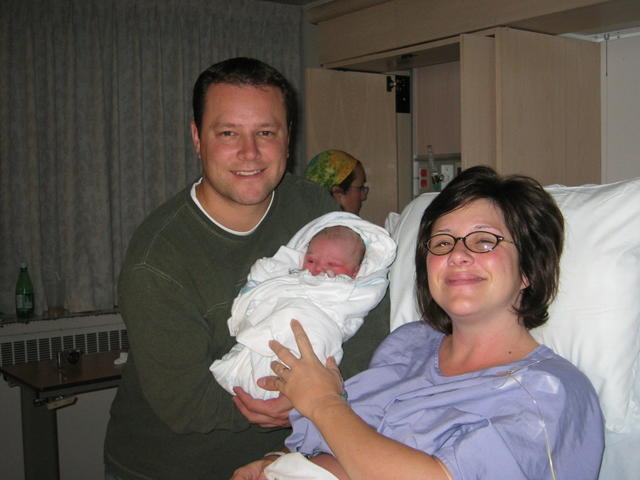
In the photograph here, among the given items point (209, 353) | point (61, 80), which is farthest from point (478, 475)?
point (61, 80)

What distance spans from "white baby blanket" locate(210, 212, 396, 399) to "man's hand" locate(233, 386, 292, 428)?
0.07ft

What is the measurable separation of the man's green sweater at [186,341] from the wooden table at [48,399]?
1267mm

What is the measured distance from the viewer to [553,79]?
3.31 m

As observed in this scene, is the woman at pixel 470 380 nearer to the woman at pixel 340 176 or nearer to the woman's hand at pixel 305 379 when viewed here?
the woman's hand at pixel 305 379

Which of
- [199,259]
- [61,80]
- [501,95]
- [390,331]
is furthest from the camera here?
[61,80]

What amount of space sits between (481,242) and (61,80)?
10.5 ft

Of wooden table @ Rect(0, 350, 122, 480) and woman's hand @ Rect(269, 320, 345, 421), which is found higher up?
woman's hand @ Rect(269, 320, 345, 421)

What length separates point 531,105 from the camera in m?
3.26

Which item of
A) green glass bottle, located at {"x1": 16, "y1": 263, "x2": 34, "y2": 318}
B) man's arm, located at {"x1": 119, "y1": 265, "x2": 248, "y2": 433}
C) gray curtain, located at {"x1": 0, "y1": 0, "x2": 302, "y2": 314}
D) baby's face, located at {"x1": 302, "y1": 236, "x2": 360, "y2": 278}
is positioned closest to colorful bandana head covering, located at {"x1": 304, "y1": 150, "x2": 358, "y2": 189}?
gray curtain, located at {"x1": 0, "y1": 0, "x2": 302, "y2": 314}

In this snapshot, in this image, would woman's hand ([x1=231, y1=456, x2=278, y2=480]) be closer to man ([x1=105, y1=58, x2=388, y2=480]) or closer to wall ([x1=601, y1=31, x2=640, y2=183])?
man ([x1=105, y1=58, x2=388, y2=480])

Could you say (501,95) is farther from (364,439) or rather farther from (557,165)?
(364,439)

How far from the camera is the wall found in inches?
131

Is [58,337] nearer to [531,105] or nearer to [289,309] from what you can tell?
[289,309]

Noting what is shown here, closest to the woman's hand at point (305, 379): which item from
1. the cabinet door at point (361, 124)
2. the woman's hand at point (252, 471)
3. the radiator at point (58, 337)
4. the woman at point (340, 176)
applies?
the woman's hand at point (252, 471)
